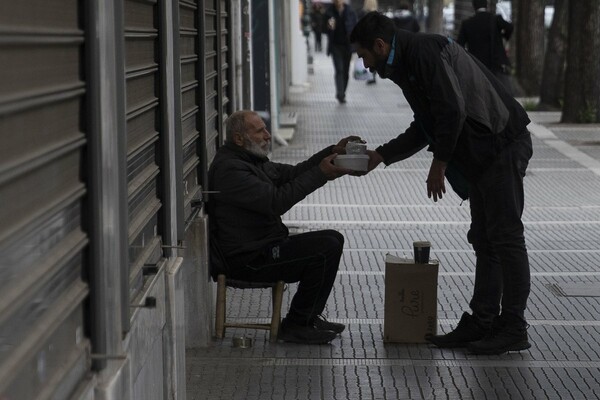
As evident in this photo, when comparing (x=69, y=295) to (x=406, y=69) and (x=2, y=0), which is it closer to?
(x=2, y=0)

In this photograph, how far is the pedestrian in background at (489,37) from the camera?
17.3 meters

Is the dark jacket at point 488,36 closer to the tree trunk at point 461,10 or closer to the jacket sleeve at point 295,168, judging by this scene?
the jacket sleeve at point 295,168

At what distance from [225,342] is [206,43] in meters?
1.77

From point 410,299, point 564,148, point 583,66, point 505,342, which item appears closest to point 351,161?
point 410,299

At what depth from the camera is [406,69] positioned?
265 inches

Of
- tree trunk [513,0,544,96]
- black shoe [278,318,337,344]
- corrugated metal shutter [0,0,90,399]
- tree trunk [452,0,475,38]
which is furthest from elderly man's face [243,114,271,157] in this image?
tree trunk [452,0,475,38]

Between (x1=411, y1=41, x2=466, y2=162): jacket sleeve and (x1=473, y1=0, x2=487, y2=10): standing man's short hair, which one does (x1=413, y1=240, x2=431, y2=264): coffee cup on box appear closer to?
(x1=411, y1=41, x2=466, y2=162): jacket sleeve

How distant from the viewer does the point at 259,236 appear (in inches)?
279

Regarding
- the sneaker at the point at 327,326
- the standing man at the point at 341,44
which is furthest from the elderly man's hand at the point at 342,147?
the standing man at the point at 341,44

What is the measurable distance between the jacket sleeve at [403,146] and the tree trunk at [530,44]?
60.1 ft

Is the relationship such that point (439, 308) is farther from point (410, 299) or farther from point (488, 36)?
point (488, 36)

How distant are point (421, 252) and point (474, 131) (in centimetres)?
74

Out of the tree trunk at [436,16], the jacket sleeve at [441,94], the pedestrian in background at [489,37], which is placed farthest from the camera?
the tree trunk at [436,16]

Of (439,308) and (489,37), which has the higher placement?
(489,37)
